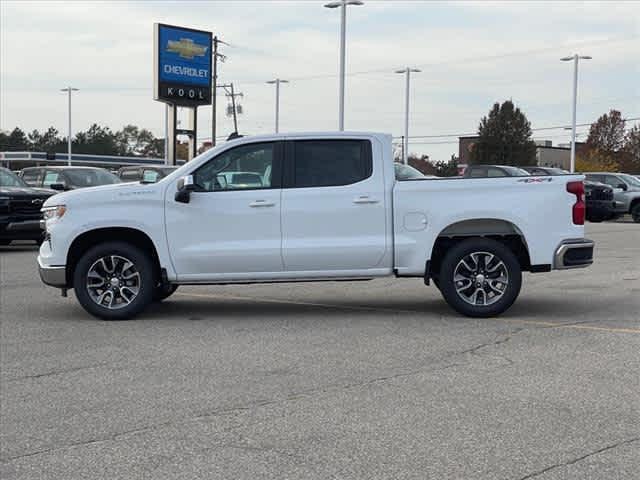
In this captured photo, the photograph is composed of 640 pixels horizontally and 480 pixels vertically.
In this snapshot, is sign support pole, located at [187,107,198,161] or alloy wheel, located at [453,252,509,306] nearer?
alloy wheel, located at [453,252,509,306]

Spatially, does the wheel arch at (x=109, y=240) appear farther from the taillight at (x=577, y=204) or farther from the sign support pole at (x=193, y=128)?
the sign support pole at (x=193, y=128)

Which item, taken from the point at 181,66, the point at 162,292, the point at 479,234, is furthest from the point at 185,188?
the point at 181,66

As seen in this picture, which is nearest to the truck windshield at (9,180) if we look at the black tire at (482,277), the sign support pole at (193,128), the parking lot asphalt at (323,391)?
the parking lot asphalt at (323,391)

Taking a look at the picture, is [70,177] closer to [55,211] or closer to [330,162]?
[55,211]

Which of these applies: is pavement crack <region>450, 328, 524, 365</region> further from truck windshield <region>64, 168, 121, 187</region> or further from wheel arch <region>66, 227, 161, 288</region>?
truck windshield <region>64, 168, 121, 187</region>

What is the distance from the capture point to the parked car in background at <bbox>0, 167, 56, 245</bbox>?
673 inches

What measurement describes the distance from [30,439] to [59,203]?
15.5 ft

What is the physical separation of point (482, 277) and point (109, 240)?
4025 millimetres

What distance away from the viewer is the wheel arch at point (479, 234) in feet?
31.3

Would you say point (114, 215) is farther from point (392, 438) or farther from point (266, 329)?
point (392, 438)

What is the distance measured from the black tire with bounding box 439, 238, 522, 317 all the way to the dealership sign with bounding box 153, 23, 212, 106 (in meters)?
27.2

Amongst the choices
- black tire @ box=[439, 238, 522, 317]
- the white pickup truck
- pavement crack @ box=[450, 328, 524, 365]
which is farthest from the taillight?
pavement crack @ box=[450, 328, 524, 365]

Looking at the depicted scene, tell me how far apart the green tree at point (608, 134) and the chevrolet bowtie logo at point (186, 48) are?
71844 mm

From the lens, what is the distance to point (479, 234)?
9.59 metres
